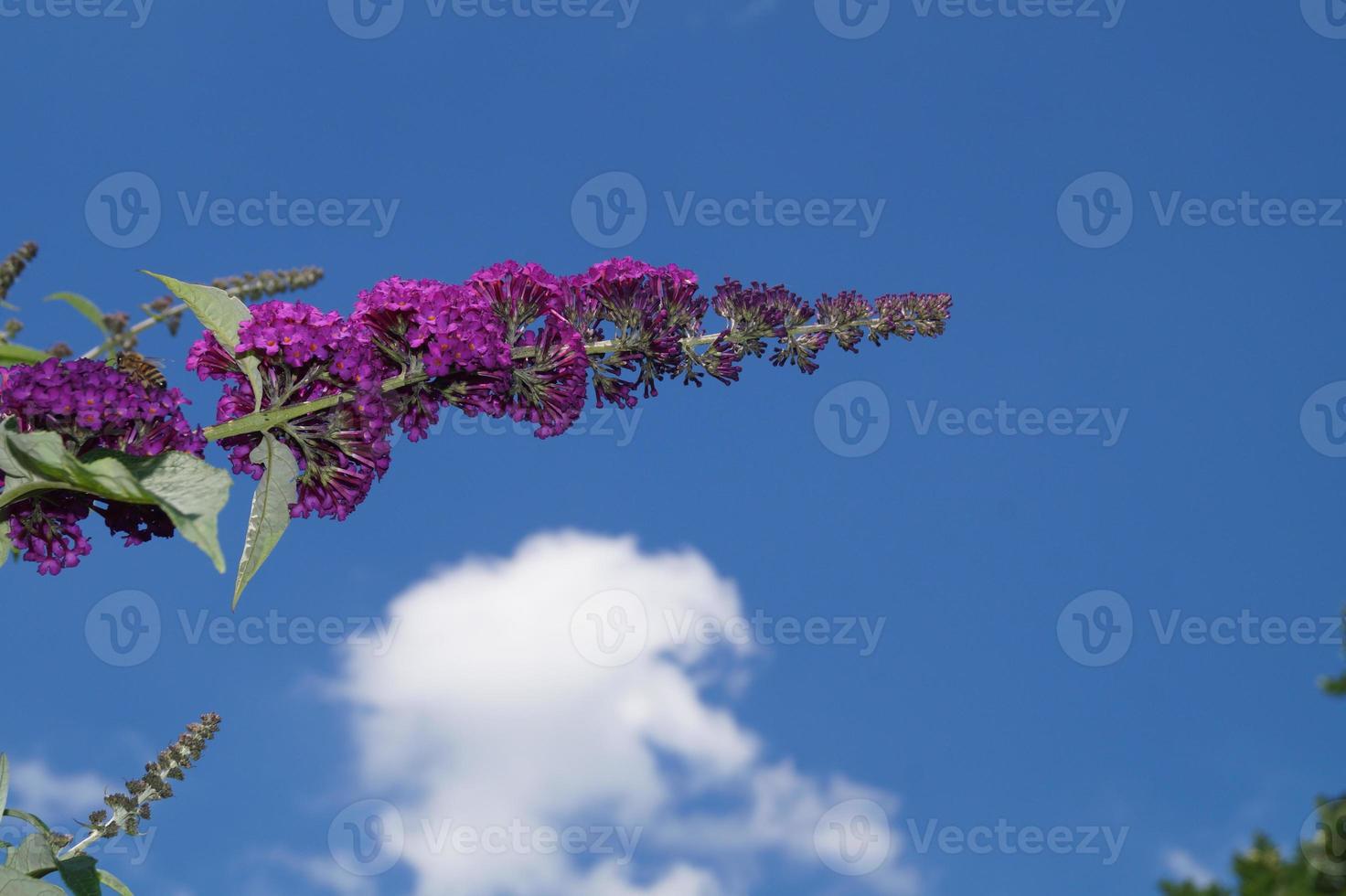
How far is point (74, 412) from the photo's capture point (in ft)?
10.7

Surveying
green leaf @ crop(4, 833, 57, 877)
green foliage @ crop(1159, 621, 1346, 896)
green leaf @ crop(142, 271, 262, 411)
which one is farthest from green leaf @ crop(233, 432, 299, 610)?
green foliage @ crop(1159, 621, 1346, 896)

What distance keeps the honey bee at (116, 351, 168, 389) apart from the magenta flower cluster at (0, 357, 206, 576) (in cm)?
19

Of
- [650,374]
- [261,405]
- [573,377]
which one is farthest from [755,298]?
[261,405]

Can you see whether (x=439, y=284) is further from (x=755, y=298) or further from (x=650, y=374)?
(x=755, y=298)

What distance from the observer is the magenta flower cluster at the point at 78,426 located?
3.23 metres

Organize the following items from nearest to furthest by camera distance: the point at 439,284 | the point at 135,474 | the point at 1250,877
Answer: the point at 1250,877, the point at 135,474, the point at 439,284

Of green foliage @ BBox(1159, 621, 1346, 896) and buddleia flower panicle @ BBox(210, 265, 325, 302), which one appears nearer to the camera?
green foliage @ BBox(1159, 621, 1346, 896)

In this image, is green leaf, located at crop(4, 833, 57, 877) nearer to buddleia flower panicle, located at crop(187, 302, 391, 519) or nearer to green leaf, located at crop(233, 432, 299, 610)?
green leaf, located at crop(233, 432, 299, 610)

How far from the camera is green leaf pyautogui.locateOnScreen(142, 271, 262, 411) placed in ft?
11.9

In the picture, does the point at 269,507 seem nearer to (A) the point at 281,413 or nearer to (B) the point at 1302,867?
(A) the point at 281,413

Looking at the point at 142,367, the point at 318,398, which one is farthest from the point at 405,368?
the point at 142,367

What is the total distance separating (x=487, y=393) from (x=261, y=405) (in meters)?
0.74

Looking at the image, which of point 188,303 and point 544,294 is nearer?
A: point 188,303

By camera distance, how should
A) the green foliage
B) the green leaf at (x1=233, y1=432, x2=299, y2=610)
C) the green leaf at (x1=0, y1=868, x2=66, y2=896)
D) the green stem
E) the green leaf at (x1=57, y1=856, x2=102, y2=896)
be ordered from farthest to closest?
the green stem < the green leaf at (x1=233, y1=432, x2=299, y2=610) < the green leaf at (x1=57, y1=856, x2=102, y2=896) < the green leaf at (x1=0, y1=868, x2=66, y2=896) < the green foliage
